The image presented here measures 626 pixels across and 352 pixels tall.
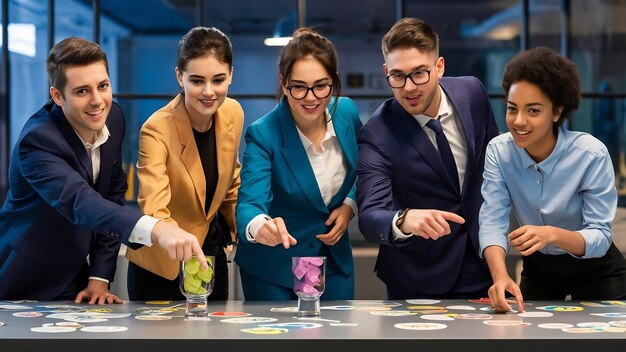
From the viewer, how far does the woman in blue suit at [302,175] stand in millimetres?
2717

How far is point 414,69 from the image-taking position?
2697mm

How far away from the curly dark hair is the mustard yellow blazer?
3.04ft

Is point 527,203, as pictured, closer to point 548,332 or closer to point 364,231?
point 364,231

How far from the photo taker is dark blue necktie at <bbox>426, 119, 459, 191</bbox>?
Answer: 2736 millimetres

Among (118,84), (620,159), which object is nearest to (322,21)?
(118,84)

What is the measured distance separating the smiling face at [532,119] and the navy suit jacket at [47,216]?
118 cm

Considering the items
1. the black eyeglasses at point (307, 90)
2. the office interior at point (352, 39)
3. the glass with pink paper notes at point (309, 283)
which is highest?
the office interior at point (352, 39)

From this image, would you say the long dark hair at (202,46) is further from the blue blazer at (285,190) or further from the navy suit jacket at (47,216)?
the navy suit jacket at (47,216)

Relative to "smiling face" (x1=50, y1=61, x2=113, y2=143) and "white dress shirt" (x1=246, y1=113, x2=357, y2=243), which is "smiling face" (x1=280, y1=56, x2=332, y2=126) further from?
"smiling face" (x1=50, y1=61, x2=113, y2=143)

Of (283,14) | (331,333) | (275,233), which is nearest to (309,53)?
(275,233)

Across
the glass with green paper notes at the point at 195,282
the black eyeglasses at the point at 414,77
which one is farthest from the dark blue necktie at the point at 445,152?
the glass with green paper notes at the point at 195,282

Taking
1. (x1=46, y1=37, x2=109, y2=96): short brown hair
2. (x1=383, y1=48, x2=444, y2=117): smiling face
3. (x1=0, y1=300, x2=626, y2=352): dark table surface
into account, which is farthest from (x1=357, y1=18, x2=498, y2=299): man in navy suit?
(x1=46, y1=37, x2=109, y2=96): short brown hair

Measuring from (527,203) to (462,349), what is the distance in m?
0.83

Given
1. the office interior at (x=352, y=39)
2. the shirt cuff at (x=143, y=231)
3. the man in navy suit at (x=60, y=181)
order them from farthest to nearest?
the office interior at (x=352, y=39)
the man in navy suit at (x=60, y=181)
the shirt cuff at (x=143, y=231)
